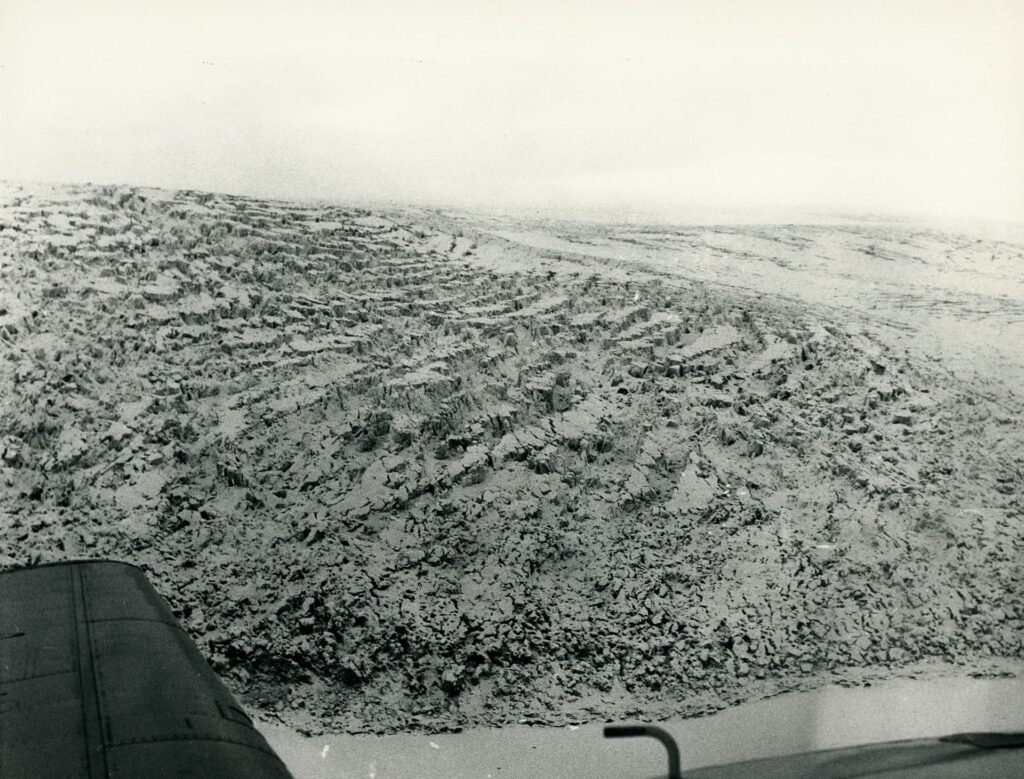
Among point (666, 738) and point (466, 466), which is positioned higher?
point (666, 738)

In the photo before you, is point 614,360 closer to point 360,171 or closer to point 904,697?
point 360,171

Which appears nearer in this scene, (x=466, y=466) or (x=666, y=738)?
(x=666, y=738)

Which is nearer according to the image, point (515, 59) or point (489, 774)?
point (489, 774)

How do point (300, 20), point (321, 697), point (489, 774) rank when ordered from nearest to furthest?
point (489, 774), point (321, 697), point (300, 20)

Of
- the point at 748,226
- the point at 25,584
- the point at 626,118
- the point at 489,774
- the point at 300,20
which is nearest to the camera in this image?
the point at 25,584

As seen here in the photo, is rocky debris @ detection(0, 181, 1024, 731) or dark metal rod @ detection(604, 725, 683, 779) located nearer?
dark metal rod @ detection(604, 725, 683, 779)

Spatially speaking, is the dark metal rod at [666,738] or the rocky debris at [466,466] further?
the rocky debris at [466,466]

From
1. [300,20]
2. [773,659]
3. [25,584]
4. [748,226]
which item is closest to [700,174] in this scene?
[748,226]

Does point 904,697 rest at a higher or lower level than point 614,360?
lower
